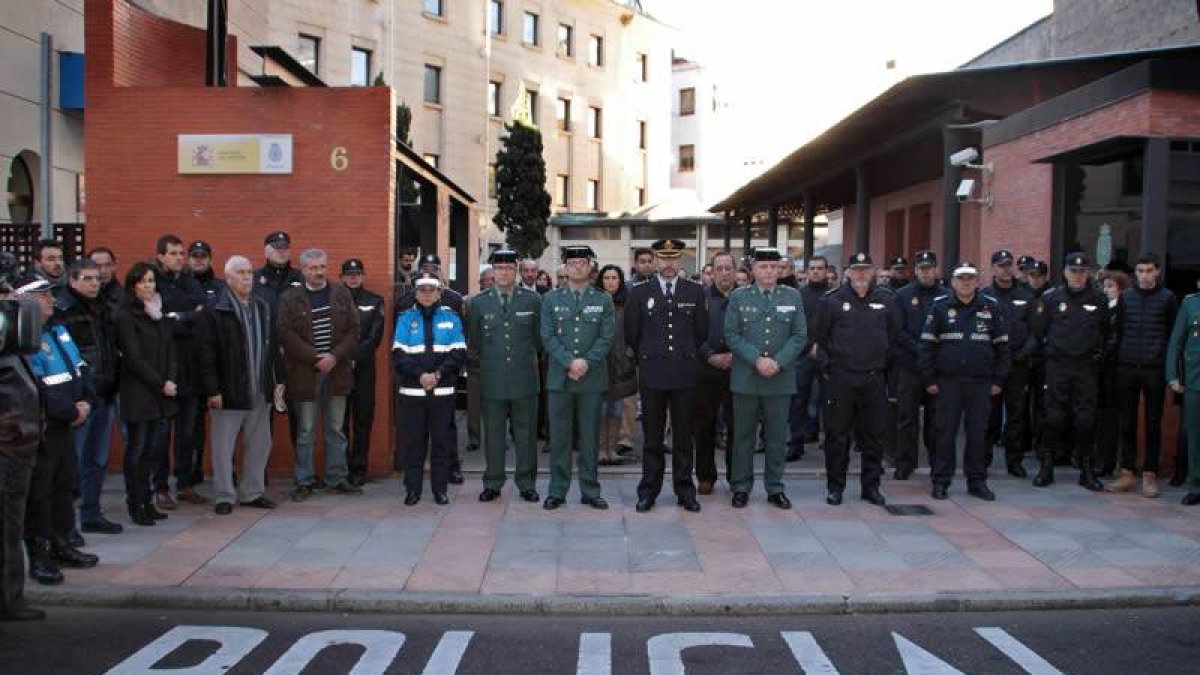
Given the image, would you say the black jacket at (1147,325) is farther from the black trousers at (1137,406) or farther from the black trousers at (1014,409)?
the black trousers at (1014,409)

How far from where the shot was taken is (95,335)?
299 inches

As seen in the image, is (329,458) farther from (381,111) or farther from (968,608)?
(968,608)

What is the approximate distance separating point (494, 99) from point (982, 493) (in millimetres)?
39236

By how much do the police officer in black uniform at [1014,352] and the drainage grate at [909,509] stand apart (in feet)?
4.51

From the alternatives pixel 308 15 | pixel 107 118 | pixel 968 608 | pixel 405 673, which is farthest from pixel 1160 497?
pixel 308 15

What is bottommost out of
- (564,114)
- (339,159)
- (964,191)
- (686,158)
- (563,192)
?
(339,159)

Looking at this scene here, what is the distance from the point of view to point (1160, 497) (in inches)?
360

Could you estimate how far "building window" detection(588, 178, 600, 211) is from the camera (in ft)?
171

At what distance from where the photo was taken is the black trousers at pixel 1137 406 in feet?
30.3

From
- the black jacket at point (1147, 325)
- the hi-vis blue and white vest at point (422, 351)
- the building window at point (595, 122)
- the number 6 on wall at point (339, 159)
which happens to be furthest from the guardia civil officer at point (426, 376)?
the building window at point (595, 122)

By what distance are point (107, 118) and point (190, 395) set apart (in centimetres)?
297

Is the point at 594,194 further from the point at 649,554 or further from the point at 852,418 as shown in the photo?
the point at 649,554

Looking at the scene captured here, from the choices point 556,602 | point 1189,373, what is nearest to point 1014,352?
point 1189,373

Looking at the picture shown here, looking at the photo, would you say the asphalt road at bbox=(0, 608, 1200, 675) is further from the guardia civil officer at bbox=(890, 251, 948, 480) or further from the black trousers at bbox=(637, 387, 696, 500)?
the guardia civil officer at bbox=(890, 251, 948, 480)
